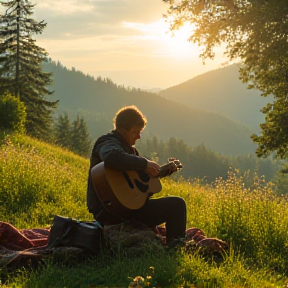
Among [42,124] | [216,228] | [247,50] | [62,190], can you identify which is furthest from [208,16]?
[42,124]

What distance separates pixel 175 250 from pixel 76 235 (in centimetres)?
128

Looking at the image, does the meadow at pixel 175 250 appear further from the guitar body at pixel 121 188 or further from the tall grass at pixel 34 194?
the guitar body at pixel 121 188

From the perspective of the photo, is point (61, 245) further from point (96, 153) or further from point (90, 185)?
point (96, 153)

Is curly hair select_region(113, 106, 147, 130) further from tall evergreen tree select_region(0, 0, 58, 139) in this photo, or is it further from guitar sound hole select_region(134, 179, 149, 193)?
tall evergreen tree select_region(0, 0, 58, 139)

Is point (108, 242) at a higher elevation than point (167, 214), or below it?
below

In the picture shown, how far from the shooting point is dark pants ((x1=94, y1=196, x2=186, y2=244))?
18.6 ft

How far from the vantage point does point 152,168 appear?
544cm

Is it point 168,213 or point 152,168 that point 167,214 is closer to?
point 168,213

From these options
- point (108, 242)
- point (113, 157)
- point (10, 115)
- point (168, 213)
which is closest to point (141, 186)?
point (168, 213)

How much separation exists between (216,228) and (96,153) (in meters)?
2.40

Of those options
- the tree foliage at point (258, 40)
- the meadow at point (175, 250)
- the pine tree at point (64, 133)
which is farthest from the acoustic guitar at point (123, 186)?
the pine tree at point (64, 133)

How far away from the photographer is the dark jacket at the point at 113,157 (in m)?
5.18

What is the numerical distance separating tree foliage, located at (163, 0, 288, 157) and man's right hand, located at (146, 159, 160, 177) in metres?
7.86

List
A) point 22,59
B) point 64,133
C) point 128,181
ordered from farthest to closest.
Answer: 1. point 64,133
2. point 22,59
3. point 128,181
